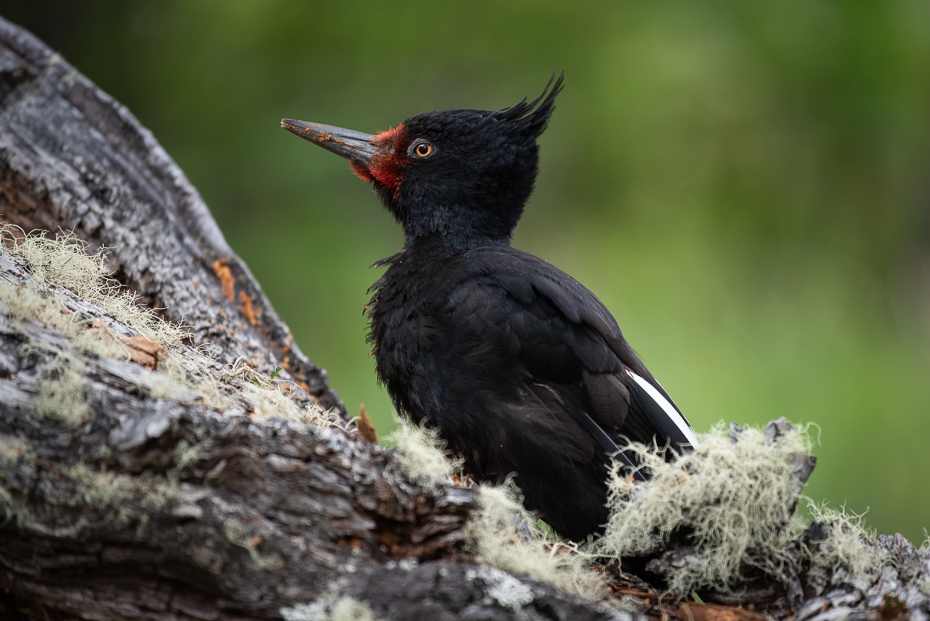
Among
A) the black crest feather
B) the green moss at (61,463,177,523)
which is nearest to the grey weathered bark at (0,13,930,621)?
the green moss at (61,463,177,523)

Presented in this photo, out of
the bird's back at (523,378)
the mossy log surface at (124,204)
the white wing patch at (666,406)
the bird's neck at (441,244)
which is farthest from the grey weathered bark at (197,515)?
the bird's neck at (441,244)

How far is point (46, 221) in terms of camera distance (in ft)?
9.16

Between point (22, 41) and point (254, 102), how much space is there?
225cm

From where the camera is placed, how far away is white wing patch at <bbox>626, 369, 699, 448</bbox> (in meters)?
2.45

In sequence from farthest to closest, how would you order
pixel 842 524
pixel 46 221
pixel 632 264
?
1. pixel 632 264
2. pixel 46 221
3. pixel 842 524

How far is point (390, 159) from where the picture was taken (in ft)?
10.3

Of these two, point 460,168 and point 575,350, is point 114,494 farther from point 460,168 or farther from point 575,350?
point 460,168

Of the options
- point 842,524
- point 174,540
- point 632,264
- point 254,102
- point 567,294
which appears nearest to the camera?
point 174,540

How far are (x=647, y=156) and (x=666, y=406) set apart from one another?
3219mm

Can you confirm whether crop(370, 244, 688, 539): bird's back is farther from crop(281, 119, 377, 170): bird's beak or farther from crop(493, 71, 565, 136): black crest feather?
crop(281, 119, 377, 170): bird's beak

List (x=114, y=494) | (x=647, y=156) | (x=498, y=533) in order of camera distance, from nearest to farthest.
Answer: (x=114, y=494)
(x=498, y=533)
(x=647, y=156)


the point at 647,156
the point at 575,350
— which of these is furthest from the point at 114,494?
the point at 647,156

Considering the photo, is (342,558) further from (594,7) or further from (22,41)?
(594,7)

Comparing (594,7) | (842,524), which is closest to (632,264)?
(594,7)
